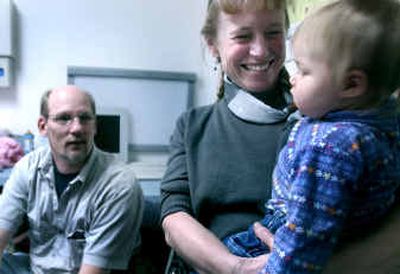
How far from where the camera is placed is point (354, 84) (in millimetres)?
707

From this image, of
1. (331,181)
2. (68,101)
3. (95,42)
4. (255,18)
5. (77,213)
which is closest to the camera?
(331,181)

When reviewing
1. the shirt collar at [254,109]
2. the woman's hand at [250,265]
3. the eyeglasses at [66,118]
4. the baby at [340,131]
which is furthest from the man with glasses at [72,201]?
the baby at [340,131]

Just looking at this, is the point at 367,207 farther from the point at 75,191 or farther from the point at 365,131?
the point at 75,191

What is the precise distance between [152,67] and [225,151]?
2484 mm

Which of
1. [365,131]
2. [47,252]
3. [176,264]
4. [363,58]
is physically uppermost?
[363,58]

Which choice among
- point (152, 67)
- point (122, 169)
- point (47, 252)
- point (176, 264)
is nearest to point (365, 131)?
point (176, 264)

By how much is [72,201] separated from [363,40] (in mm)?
1448

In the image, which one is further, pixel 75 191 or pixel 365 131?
pixel 75 191

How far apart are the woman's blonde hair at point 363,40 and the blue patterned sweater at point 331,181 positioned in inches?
Answer: 2.3

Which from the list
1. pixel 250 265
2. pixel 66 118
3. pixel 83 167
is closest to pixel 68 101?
pixel 66 118

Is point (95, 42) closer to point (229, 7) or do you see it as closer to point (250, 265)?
point (229, 7)

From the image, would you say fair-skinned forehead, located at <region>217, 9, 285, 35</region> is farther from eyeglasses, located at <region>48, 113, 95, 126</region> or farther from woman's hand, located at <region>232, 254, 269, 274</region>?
eyeglasses, located at <region>48, 113, 95, 126</region>

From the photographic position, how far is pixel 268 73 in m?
0.97

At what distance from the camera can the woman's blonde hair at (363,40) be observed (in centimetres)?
68
